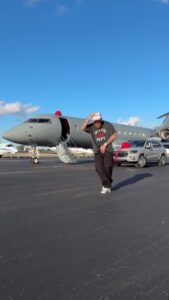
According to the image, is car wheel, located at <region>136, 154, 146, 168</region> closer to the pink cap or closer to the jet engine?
the pink cap

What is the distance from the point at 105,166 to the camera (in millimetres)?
8648

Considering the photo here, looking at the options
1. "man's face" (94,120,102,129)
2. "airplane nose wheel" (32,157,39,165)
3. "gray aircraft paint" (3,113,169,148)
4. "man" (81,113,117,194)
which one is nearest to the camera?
"man" (81,113,117,194)

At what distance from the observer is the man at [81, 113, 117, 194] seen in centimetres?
859

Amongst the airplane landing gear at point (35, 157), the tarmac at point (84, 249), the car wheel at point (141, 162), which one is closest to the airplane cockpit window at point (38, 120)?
the airplane landing gear at point (35, 157)

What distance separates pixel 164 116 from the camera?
4500 cm

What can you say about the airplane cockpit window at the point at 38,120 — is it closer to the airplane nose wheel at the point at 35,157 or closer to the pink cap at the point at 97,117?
the airplane nose wheel at the point at 35,157

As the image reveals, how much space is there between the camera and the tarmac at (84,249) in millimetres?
2967

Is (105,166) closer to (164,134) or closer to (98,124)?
(98,124)

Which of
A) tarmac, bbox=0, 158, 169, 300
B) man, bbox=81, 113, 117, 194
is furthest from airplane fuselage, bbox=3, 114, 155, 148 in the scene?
tarmac, bbox=0, 158, 169, 300

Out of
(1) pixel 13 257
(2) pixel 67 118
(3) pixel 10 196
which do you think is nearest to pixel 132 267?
(1) pixel 13 257

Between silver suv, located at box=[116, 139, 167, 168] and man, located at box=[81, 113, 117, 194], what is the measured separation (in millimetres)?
11058

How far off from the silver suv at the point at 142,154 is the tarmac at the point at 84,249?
40.8 feet

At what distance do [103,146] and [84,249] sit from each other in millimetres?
4643

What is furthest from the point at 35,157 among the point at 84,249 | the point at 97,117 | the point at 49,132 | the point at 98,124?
the point at 84,249
